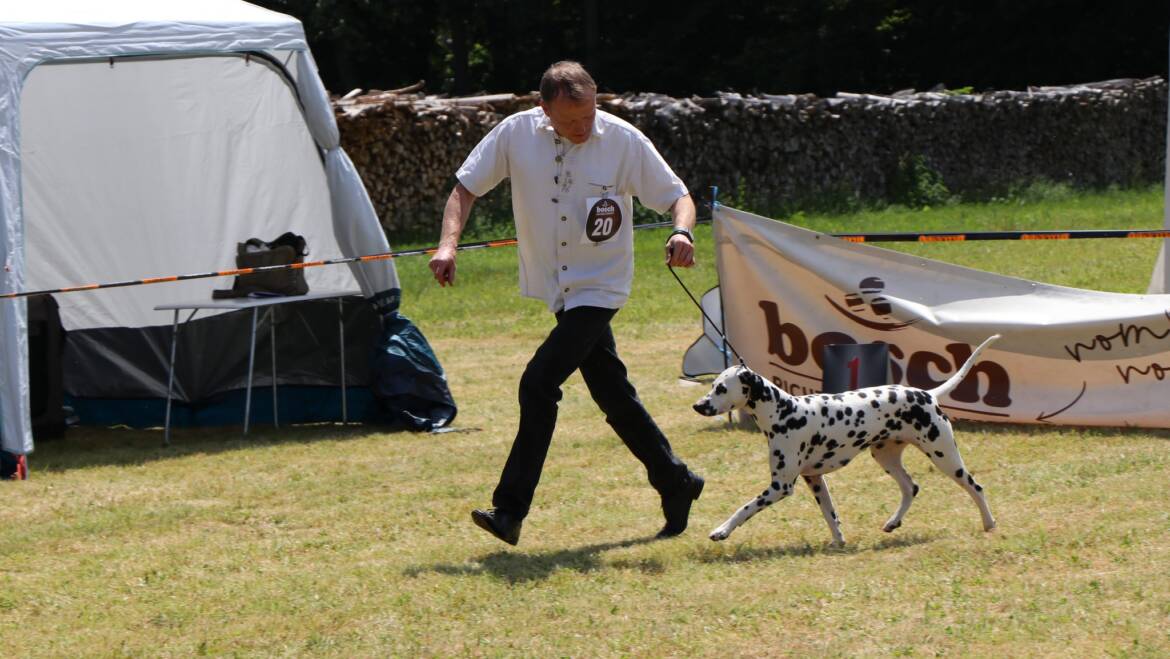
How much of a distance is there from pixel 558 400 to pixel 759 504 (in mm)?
797

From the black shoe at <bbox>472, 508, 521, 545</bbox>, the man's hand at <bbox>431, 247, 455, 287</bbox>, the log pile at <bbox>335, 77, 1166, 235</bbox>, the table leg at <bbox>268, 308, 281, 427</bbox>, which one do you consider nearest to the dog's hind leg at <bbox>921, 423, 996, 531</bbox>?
the black shoe at <bbox>472, 508, 521, 545</bbox>

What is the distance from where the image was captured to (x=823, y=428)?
5.64m

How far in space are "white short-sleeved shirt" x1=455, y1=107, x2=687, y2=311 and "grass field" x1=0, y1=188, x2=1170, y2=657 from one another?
3.29ft

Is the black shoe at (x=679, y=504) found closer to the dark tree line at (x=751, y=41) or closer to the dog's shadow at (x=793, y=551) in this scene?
the dog's shadow at (x=793, y=551)

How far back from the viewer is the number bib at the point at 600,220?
5637 millimetres

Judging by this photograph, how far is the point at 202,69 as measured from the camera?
9922 mm

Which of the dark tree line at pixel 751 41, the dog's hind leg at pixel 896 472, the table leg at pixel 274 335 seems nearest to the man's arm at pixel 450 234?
the dog's hind leg at pixel 896 472

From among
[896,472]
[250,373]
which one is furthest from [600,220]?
[250,373]

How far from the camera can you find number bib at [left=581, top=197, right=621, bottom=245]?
5.64 meters

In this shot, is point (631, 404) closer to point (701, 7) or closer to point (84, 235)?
point (84, 235)

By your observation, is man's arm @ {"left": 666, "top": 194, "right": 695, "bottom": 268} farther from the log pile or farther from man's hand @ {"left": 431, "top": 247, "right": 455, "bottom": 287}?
the log pile

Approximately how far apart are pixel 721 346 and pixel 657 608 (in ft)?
13.9

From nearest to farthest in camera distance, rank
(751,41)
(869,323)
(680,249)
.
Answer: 1. (680,249)
2. (869,323)
3. (751,41)

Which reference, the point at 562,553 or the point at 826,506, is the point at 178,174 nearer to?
the point at 562,553
